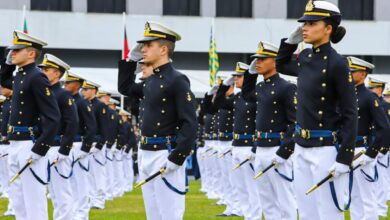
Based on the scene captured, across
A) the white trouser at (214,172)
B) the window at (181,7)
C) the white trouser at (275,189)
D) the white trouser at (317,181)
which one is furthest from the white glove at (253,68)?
the window at (181,7)

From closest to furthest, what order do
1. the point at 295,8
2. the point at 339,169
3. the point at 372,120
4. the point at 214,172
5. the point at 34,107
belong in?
the point at 339,169
the point at 34,107
the point at 372,120
the point at 214,172
the point at 295,8

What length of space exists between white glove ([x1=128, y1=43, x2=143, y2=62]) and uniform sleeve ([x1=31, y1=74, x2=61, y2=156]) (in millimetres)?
1234

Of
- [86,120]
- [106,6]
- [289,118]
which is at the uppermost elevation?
[106,6]

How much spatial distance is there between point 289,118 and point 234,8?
30828 mm

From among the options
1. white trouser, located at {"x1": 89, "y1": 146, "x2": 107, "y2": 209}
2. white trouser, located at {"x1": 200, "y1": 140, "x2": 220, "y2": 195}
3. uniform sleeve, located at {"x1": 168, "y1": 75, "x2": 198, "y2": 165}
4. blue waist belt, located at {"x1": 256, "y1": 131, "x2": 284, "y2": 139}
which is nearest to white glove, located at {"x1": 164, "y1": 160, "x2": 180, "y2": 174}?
uniform sleeve, located at {"x1": 168, "y1": 75, "x2": 198, "y2": 165}

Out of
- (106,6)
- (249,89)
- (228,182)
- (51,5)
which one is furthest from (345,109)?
(106,6)

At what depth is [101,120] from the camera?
18562 millimetres

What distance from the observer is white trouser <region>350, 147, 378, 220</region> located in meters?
12.7

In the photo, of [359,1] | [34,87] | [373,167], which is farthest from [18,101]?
[359,1]

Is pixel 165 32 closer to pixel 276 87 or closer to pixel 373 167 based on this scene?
pixel 276 87

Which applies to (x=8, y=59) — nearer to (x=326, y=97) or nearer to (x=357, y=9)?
(x=326, y=97)

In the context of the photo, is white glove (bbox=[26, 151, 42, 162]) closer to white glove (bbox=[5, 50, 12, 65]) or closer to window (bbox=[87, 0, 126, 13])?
white glove (bbox=[5, 50, 12, 65])

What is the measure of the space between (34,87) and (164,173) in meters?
2.35

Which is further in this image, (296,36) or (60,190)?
(60,190)
